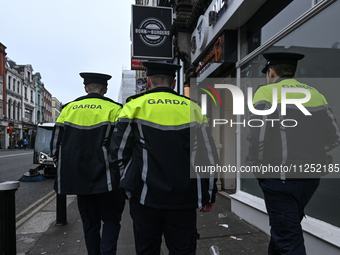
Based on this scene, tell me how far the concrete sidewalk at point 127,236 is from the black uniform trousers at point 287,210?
1.49 meters

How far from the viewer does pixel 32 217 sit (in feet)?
17.1

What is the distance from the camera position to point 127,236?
4160 mm

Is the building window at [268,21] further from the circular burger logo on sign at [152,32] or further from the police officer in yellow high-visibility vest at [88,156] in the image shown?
the circular burger logo on sign at [152,32]

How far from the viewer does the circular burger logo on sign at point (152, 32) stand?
10156mm

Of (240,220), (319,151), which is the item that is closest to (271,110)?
(319,151)

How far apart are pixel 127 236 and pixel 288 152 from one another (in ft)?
9.63

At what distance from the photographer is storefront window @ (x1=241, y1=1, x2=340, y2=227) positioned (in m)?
3.08

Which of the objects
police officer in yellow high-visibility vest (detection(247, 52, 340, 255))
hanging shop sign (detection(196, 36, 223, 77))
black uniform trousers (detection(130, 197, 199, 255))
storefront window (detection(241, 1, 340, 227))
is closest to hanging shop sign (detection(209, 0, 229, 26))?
hanging shop sign (detection(196, 36, 223, 77))

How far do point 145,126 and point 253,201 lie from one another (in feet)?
11.0

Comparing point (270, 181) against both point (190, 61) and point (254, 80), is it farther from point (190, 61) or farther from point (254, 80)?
point (190, 61)

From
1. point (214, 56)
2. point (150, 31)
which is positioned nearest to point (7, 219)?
point (214, 56)

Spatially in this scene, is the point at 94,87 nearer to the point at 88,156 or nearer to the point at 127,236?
the point at 88,156

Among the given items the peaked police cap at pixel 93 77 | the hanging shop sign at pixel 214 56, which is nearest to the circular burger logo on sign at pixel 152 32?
the hanging shop sign at pixel 214 56

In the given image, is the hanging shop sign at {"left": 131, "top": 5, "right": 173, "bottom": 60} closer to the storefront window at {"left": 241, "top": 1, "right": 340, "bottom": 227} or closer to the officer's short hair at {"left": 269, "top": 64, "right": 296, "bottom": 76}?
the storefront window at {"left": 241, "top": 1, "right": 340, "bottom": 227}
